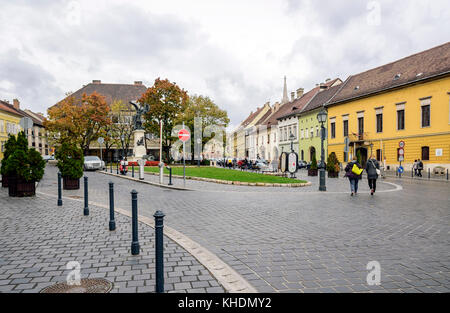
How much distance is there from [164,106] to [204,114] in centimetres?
610

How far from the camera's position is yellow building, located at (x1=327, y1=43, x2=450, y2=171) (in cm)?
2794

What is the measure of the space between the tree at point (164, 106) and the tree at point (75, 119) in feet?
20.4

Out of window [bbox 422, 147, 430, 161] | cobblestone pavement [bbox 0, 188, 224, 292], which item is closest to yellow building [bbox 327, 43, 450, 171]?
window [bbox 422, 147, 430, 161]

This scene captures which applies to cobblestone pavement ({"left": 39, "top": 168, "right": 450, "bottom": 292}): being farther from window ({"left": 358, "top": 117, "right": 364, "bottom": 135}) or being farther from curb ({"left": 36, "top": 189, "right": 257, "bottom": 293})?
window ({"left": 358, "top": 117, "right": 364, "bottom": 135})

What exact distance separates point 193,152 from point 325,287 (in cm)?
4050

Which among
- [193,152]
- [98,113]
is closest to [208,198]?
[193,152]

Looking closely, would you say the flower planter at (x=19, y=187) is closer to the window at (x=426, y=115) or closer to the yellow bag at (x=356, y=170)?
the yellow bag at (x=356, y=170)

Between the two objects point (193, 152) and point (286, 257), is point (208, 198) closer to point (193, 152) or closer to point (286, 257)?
point (286, 257)

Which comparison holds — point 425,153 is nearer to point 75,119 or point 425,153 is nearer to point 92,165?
point 92,165

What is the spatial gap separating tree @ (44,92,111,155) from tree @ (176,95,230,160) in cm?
1127

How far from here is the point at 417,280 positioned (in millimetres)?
3797

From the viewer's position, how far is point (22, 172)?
10.9 meters

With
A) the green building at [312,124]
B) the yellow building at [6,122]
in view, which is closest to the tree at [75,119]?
the yellow building at [6,122]

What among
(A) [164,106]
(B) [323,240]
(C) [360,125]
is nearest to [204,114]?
(A) [164,106]
